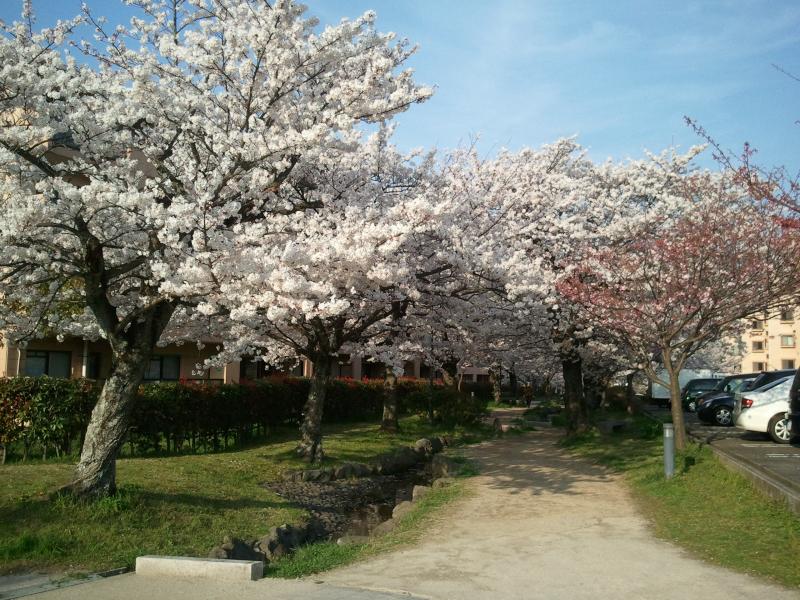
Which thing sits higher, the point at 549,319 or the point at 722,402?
the point at 549,319

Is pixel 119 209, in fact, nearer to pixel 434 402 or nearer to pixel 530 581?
pixel 530 581

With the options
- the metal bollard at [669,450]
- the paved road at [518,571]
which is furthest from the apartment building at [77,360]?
the paved road at [518,571]

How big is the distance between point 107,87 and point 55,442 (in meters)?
7.57

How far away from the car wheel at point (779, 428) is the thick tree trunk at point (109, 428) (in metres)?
14.3

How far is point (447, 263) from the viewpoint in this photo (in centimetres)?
1377

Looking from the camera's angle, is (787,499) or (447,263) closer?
(787,499)

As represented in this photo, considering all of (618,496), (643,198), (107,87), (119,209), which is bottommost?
(618,496)

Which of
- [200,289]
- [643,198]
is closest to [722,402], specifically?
[643,198]

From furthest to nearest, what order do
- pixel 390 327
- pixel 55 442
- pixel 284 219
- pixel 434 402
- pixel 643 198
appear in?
pixel 434 402
pixel 643 198
pixel 390 327
pixel 55 442
pixel 284 219

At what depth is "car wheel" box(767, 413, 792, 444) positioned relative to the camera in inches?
628

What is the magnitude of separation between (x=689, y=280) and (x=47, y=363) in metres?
23.4

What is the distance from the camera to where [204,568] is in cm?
670

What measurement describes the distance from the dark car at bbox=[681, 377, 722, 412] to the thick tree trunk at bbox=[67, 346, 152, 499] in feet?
98.9

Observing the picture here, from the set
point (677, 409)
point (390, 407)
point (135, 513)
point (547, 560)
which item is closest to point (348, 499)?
point (135, 513)
